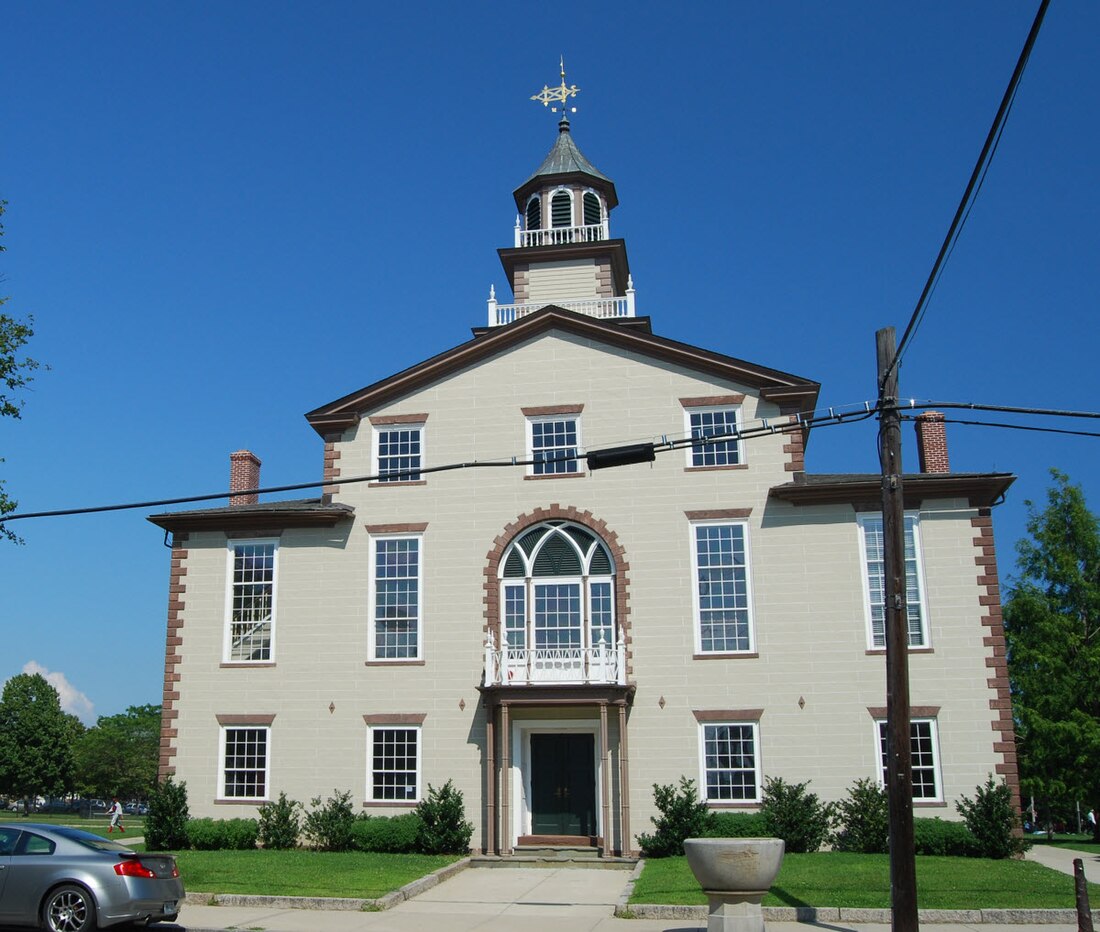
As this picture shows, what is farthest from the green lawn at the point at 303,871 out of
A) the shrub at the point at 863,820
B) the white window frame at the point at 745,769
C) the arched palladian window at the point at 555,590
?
the shrub at the point at 863,820

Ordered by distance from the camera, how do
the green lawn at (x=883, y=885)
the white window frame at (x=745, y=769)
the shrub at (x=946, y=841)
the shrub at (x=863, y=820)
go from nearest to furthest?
the green lawn at (x=883, y=885), the shrub at (x=946, y=841), the shrub at (x=863, y=820), the white window frame at (x=745, y=769)

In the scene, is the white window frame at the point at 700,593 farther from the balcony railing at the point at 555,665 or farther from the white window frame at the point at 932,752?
the white window frame at the point at 932,752

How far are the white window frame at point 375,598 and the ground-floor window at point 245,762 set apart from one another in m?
3.46

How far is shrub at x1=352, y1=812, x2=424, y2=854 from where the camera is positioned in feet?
86.3

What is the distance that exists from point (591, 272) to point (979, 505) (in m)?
14.7

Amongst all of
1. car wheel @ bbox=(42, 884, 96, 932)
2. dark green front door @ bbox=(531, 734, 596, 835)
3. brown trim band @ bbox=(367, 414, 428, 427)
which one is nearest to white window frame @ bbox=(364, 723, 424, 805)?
dark green front door @ bbox=(531, 734, 596, 835)

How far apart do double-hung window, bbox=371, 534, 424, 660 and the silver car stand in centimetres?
1364

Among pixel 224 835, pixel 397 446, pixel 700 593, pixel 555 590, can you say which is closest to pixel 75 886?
pixel 224 835

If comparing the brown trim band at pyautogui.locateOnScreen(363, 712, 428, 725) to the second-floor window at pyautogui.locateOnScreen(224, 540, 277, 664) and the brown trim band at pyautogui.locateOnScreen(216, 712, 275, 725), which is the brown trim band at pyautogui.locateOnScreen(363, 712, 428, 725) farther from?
the second-floor window at pyautogui.locateOnScreen(224, 540, 277, 664)

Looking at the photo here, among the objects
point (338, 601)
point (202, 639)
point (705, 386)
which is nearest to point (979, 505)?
point (705, 386)

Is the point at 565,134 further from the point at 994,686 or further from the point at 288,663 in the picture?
the point at 994,686

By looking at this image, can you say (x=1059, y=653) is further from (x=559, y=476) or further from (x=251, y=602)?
(x=251, y=602)

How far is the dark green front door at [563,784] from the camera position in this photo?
1072 inches

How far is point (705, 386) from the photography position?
2908cm
